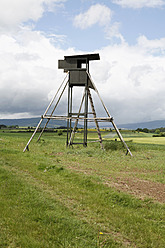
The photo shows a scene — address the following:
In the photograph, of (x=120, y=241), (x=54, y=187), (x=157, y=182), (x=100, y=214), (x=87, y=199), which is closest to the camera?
(x=120, y=241)

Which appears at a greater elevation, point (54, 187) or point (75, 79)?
point (75, 79)

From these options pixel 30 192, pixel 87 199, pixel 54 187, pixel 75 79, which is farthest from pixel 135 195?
pixel 75 79

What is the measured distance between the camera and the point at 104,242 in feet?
16.5

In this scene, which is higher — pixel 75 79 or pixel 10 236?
pixel 75 79

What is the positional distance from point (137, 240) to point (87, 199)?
2.75 m

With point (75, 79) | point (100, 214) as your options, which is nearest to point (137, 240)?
point (100, 214)

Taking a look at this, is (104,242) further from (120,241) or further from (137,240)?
(137,240)

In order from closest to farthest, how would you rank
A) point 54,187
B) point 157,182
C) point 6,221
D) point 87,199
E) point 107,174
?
point 6,221
point 87,199
point 54,187
point 157,182
point 107,174

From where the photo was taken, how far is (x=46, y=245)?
482 cm

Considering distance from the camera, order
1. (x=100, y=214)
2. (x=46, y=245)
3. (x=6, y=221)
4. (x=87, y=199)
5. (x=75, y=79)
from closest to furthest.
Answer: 1. (x=46, y=245)
2. (x=6, y=221)
3. (x=100, y=214)
4. (x=87, y=199)
5. (x=75, y=79)

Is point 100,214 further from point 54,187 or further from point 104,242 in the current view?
point 54,187

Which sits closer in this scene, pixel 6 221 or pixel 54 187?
pixel 6 221

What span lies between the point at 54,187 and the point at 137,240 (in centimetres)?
449

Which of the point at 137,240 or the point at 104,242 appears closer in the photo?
the point at 104,242
